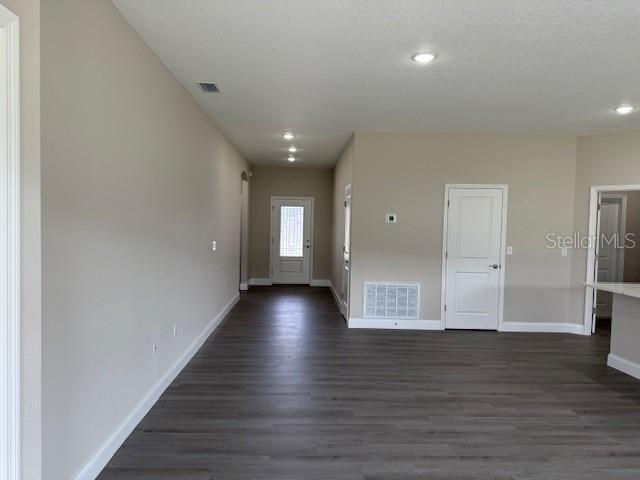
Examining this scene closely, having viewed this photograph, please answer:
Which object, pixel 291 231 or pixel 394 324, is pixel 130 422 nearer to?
pixel 394 324

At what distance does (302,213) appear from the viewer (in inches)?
387

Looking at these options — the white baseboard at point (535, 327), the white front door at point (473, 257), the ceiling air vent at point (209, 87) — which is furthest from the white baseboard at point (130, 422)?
the white baseboard at point (535, 327)

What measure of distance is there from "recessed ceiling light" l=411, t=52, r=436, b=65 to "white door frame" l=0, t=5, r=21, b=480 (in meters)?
2.46

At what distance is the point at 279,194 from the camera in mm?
9727

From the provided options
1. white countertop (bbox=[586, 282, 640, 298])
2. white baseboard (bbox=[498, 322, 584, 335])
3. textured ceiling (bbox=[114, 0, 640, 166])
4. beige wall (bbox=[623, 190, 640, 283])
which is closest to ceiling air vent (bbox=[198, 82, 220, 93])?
textured ceiling (bbox=[114, 0, 640, 166])

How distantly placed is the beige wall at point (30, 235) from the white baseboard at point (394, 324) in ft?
14.6

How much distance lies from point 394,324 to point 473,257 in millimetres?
1443

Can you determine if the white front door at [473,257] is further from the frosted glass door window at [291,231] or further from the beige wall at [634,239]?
the frosted glass door window at [291,231]

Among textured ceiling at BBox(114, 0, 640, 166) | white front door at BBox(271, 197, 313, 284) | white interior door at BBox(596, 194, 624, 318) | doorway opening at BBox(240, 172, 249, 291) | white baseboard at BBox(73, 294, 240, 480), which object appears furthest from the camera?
white front door at BBox(271, 197, 313, 284)

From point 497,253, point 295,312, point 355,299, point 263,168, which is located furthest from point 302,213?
point 497,253

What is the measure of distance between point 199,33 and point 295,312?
4.78m

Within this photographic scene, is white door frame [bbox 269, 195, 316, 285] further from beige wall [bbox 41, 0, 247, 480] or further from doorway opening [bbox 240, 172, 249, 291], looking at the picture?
beige wall [bbox 41, 0, 247, 480]

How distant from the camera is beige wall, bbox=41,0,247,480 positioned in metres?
1.91

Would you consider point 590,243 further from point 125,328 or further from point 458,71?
point 125,328
